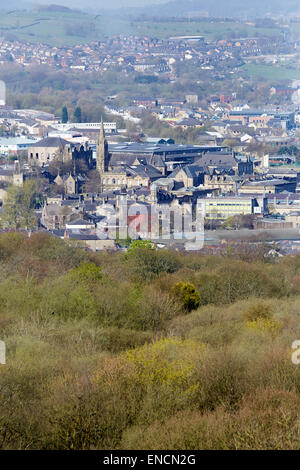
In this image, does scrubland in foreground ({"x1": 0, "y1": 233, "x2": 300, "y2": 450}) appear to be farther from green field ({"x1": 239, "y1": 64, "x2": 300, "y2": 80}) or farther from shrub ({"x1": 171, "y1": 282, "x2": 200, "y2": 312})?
green field ({"x1": 239, "y1": 64, "x2": 300, "y2": 80})

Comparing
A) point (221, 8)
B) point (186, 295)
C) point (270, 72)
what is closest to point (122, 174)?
point (186, 295)

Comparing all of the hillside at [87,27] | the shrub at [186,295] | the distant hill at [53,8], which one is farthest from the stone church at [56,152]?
the distant hill at [53,8]

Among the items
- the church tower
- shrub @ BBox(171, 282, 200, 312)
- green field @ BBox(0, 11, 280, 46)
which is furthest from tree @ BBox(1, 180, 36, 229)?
green field @ BBox(0, 11, 280, 46)

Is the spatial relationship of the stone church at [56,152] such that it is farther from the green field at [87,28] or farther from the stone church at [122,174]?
the green field at [87,28]

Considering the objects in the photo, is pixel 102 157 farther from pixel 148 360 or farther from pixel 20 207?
pixel 148 360
